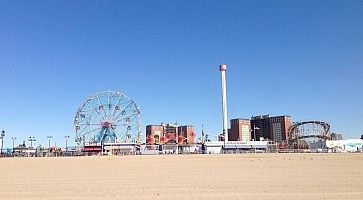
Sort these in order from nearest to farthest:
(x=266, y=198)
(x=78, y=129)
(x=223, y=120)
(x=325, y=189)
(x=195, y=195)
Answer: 1. (x=266, y=198)
2. (x=195, y=195)
3. (x=325, y=189)
4. (x=78, y=129)
5. (x=223, y=120)

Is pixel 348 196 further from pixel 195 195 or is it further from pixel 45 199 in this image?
pixel 45 199

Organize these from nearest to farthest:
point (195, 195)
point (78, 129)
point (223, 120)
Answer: point (195, 195) → point (78, 129) → point (223, 120)

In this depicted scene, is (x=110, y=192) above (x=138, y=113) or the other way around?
the other way around

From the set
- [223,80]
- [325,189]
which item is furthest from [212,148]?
[325,189]

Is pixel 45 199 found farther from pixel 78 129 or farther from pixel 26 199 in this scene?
pixel 78 129

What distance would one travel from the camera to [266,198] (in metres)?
12.0

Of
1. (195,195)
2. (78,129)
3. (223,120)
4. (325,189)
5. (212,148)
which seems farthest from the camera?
(223,120)

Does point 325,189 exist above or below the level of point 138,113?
below

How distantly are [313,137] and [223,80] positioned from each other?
40930 mm

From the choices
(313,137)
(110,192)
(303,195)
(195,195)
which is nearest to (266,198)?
(303,195)

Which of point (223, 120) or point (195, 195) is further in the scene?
point (223, 120)

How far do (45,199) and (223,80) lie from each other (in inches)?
5323

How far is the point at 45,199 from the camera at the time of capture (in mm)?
12352

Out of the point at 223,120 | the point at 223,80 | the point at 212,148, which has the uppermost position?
the point at 223,80
